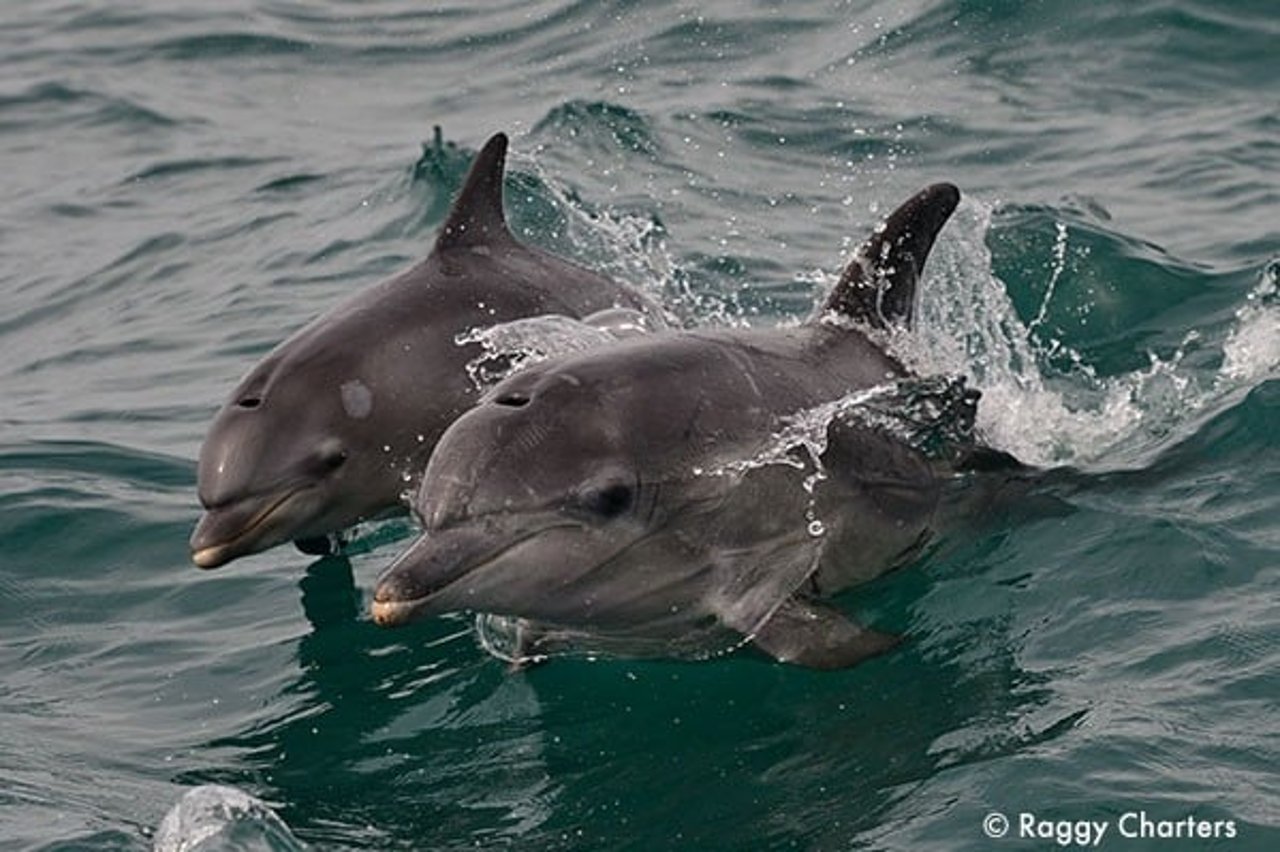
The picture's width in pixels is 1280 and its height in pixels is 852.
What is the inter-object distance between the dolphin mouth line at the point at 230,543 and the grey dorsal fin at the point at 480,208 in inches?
57.5

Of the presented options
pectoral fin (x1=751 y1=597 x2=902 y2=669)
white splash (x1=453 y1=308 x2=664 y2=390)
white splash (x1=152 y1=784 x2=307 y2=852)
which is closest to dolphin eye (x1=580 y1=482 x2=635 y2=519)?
pectoral fin (x1=751 y1=597 x2=902 y2=669)

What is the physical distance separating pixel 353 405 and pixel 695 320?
3054mm

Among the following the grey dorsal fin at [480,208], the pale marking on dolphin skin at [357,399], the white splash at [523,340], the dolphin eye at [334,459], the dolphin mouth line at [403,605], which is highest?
the grey dorsal fin at [480,208]

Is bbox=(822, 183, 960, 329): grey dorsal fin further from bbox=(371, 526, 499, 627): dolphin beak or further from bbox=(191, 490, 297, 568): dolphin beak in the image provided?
bbox=(371, 526, 499, 627): dolphin beak

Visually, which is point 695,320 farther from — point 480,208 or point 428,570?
point 428,570

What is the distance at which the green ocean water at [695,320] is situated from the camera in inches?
322

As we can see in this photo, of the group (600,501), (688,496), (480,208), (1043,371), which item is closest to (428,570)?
(600,501)

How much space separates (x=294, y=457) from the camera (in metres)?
9.16

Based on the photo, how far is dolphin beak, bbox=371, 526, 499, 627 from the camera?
292 inches

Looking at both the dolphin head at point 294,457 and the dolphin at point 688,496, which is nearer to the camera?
the dolphin at point 688,496

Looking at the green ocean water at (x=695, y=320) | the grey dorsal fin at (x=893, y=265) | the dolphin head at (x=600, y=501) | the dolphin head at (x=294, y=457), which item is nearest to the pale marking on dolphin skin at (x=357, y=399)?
the dolphin head at (x=294, y=457)

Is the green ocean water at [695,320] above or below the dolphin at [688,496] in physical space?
below

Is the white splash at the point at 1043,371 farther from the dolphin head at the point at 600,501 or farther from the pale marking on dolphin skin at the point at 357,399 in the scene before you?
the pale marking on dolphin skin at the point at 357,399

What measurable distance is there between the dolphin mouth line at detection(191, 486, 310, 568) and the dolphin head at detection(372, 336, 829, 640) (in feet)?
4.57
